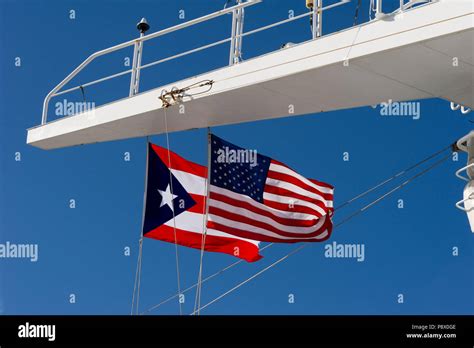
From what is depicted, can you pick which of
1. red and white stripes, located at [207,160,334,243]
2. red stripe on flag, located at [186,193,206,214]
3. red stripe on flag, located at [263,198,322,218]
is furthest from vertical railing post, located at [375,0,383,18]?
red stripe on flag, located at [186,193,206,214]

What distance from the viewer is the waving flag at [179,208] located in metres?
10.3

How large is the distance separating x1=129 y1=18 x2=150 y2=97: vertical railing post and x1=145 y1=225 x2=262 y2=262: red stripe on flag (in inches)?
87.1

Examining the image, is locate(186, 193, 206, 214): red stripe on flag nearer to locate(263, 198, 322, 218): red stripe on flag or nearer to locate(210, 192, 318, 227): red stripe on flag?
locate(210, 192, 318, 227): red stripe on flag

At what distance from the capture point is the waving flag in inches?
404

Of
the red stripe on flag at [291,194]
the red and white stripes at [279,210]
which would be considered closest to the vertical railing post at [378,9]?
the red and white stripes at [279,210]

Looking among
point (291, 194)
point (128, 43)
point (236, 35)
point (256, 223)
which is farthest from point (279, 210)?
point (128, 43)

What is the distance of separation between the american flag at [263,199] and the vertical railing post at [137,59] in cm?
153

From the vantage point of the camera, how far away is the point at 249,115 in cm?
972

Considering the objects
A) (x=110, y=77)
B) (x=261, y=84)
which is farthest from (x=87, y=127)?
(x=261, y=84)

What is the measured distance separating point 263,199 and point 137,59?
3.00 meters

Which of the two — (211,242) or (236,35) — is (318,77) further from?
(211,242)

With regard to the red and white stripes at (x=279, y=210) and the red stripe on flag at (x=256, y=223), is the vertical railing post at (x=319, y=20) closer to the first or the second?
the red and white stripes at (x=279, y=210)

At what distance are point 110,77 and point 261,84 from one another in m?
2.92
